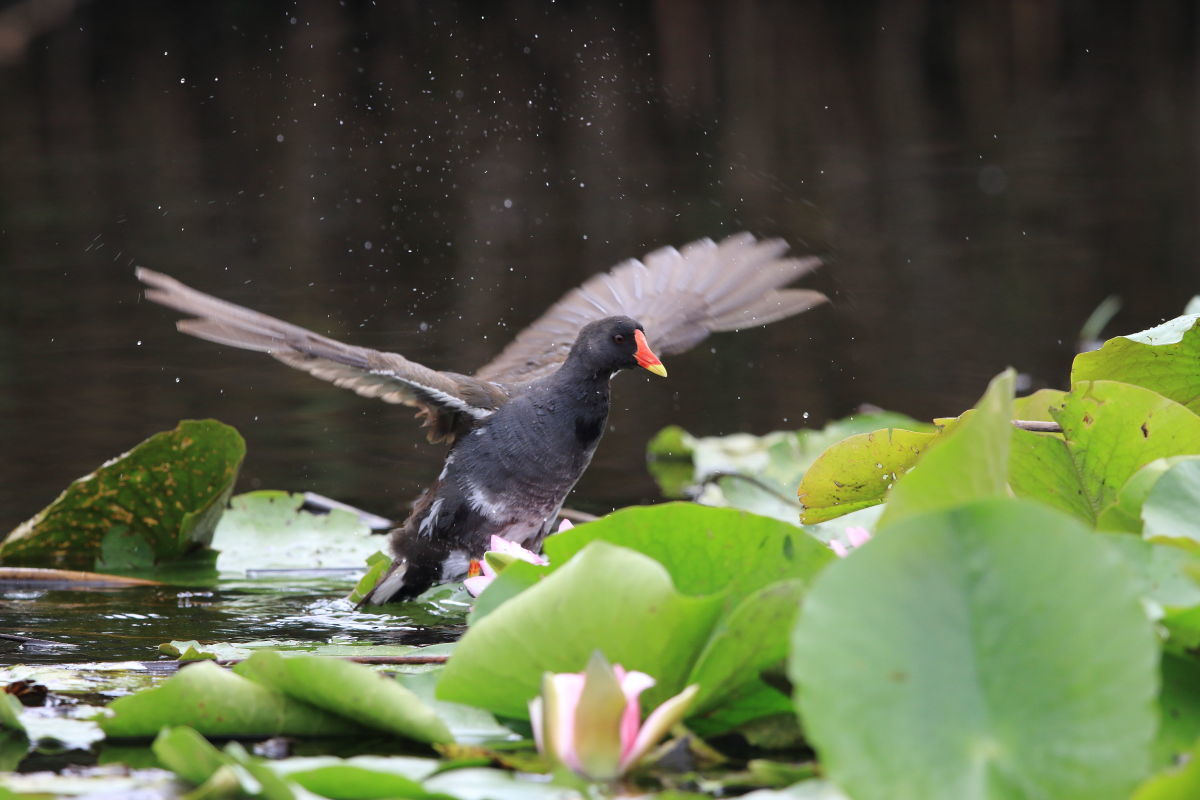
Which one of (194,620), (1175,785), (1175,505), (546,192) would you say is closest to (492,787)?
(1175,785)

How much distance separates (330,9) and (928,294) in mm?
14268

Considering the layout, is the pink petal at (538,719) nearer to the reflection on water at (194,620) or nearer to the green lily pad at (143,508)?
the reflection on water at (194,620)

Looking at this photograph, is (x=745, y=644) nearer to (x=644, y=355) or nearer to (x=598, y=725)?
(x=598, y=725)

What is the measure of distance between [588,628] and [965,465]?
1.69 ft

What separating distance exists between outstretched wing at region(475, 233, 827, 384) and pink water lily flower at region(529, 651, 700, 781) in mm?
3191

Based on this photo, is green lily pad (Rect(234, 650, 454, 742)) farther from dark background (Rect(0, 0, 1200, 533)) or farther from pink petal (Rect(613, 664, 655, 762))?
dark background (Rect(0, 0, 1200, 533))

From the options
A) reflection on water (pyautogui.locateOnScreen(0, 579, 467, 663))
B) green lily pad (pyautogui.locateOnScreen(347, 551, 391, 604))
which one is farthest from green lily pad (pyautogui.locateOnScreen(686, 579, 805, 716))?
green lily pad (pyautogui.locateOnScreen(347, 551, 391, 604))

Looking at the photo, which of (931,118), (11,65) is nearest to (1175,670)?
(931,118)

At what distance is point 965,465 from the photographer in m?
1.86

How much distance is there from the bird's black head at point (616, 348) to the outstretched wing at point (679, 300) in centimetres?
57

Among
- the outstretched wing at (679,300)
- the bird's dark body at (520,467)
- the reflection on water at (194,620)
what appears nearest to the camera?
the reflection on water at (194,620)

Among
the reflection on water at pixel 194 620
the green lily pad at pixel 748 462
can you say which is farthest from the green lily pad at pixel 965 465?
the green lily pad at pixel 748 462

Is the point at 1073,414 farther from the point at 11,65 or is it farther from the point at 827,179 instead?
the point at 11,65

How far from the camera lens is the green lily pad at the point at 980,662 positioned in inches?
62.3
